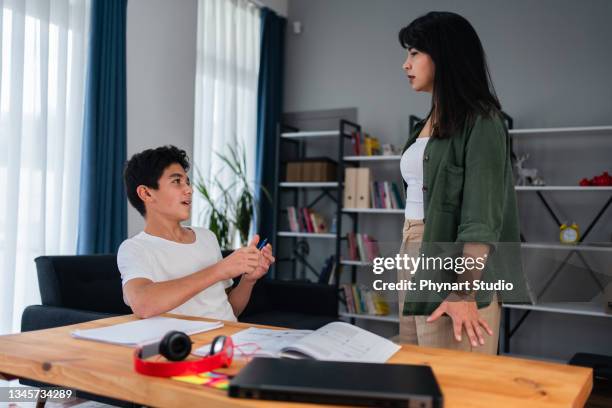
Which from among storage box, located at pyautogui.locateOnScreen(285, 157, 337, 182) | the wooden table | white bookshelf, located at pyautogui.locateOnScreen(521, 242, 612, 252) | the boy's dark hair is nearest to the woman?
the wooden table

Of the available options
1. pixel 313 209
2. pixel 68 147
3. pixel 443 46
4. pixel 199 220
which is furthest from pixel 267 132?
pixel 443 46

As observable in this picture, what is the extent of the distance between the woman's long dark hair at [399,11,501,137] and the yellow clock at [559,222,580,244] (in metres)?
2.78

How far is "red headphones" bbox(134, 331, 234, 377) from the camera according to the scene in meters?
0.91

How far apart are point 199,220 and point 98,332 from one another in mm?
3016

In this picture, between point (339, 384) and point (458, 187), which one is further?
point (458, 187)

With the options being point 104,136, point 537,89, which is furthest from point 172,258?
point 537,89

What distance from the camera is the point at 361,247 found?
4.45m

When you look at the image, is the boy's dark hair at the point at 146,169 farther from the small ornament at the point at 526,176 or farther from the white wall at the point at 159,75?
the small ornament at the point at 526,176

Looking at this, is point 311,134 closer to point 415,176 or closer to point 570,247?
point 570,247

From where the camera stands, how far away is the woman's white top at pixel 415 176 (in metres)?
1.41

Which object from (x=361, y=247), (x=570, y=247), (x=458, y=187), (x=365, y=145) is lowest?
(x=361, y=247)

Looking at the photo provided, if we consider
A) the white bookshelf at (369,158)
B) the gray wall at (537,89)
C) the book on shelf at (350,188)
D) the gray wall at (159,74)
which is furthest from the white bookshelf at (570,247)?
the gray wall at (159,74)

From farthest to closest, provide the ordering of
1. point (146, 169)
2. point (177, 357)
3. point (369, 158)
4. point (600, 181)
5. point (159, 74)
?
point (369, 158), point (159, 74), point (600, 181), point (146, 169), point (177, 357)

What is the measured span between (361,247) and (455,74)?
10.5 feet
